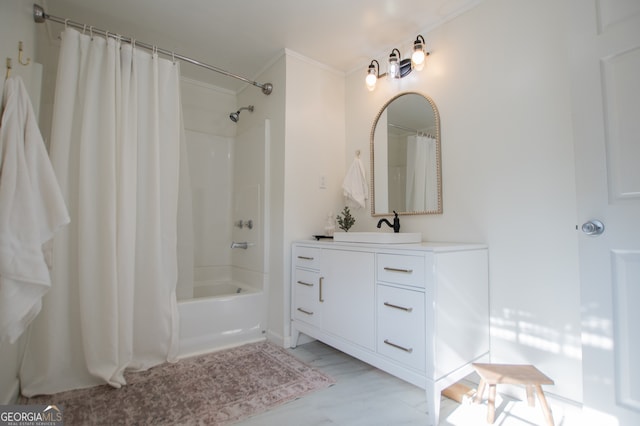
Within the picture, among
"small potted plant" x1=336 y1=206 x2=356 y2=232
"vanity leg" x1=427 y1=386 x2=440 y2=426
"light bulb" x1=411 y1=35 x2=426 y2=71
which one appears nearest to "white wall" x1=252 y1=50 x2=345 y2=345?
"small potted plant" x1=336 y1=206 x2=356 y2=232

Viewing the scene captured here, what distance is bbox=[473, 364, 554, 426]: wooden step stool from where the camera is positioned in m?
1.41

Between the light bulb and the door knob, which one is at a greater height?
the light bulb

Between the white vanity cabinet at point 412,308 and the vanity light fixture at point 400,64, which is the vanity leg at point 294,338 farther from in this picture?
the vanity light fixture at point 400,64

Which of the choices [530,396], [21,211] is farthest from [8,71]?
[530,396]

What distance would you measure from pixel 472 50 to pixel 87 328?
9.47ft

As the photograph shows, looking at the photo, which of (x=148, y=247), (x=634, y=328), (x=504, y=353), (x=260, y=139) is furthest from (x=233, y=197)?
(x=634, y=328)

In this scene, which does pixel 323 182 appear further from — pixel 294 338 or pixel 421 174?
pixel 294 338

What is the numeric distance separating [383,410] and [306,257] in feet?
3.60

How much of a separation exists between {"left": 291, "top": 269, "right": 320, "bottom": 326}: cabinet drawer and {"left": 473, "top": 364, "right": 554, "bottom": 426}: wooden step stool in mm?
1062

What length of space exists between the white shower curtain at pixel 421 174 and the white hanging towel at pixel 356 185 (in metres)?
0.45

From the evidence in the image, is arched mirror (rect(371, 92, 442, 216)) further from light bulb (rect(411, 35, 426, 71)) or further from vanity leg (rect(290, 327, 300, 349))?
vanity leg (rect(290, 327, 300, 349))

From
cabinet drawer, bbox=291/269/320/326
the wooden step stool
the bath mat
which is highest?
cabinet drawer, bbox=291/269/320/326

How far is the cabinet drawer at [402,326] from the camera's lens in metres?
1.56

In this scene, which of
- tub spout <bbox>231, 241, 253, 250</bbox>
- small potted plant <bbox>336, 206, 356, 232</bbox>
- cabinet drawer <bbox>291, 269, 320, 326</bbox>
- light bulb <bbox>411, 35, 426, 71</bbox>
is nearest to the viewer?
light bulb <bbox>411, 35, 426, 71</bbox>
